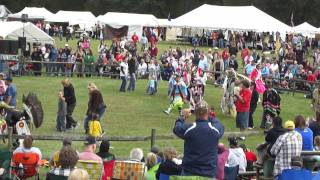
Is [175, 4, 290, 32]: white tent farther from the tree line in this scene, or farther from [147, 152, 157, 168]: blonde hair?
the tree line

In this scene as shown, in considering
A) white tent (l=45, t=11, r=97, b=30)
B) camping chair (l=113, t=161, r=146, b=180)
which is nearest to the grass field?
camping chair (l=113, t=161, r=146, b=180)

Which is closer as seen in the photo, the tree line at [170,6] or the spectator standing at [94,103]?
the spectator standing at [94,103]

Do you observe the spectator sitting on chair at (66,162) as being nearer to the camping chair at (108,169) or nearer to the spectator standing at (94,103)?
the camping chair at (108,169)

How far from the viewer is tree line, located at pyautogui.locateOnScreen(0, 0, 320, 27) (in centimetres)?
7425

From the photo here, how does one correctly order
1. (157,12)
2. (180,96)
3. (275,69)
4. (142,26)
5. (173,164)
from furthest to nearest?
(157,12), (142,26), (275,69), (180,96), (173,164)

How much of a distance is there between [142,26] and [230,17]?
78.8ft

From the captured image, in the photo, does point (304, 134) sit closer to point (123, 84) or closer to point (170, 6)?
point (123, 84)

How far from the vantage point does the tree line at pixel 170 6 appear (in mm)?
74250

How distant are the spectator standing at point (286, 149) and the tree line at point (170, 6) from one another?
6318cm

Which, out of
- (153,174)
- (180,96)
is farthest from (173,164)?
(180,96)

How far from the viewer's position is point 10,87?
19.1 m

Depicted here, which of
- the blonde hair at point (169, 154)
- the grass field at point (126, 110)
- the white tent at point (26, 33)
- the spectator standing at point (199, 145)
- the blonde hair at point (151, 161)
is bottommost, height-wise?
the grass field at point (126, 110)

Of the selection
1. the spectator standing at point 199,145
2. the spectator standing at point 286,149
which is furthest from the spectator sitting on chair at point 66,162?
the spectator standing at point 286,149

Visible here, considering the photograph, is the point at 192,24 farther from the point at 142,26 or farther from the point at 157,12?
the point at 157,12
